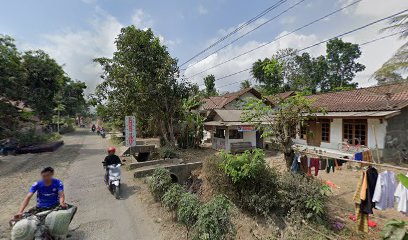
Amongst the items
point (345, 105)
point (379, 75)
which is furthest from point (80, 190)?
point (345, 105)

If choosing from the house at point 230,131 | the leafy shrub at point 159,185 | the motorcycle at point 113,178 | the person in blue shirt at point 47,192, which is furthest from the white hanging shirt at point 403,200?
the house at point 230,131

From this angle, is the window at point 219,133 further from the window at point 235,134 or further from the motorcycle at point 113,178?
the motorcycle at point 113,178

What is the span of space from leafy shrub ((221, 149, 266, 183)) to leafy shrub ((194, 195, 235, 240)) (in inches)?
66.9

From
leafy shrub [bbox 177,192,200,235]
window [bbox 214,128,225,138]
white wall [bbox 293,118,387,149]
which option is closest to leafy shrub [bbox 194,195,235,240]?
leafy shrub [bbox 177,192,200,235]

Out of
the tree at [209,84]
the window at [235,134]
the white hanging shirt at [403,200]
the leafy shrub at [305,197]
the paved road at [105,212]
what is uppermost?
the tree at [209,84]

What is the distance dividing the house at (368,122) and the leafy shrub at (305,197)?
5.01 meters

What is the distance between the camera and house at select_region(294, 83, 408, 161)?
1316 centimetres

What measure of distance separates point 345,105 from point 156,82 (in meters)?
13.6

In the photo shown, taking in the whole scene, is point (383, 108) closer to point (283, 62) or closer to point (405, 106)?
point (405, 106)

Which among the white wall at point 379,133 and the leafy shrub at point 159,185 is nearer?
the leafy shrub at point 159,185

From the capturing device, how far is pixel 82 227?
545 cm

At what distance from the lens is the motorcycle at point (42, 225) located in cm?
370

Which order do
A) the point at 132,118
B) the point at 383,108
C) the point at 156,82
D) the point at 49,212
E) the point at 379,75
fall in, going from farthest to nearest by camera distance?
the point at 156,82 < the point at 383,108 < the point at 132,118 < the point at 379,75 < the point at 49,212

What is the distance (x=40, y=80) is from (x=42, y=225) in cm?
1791
